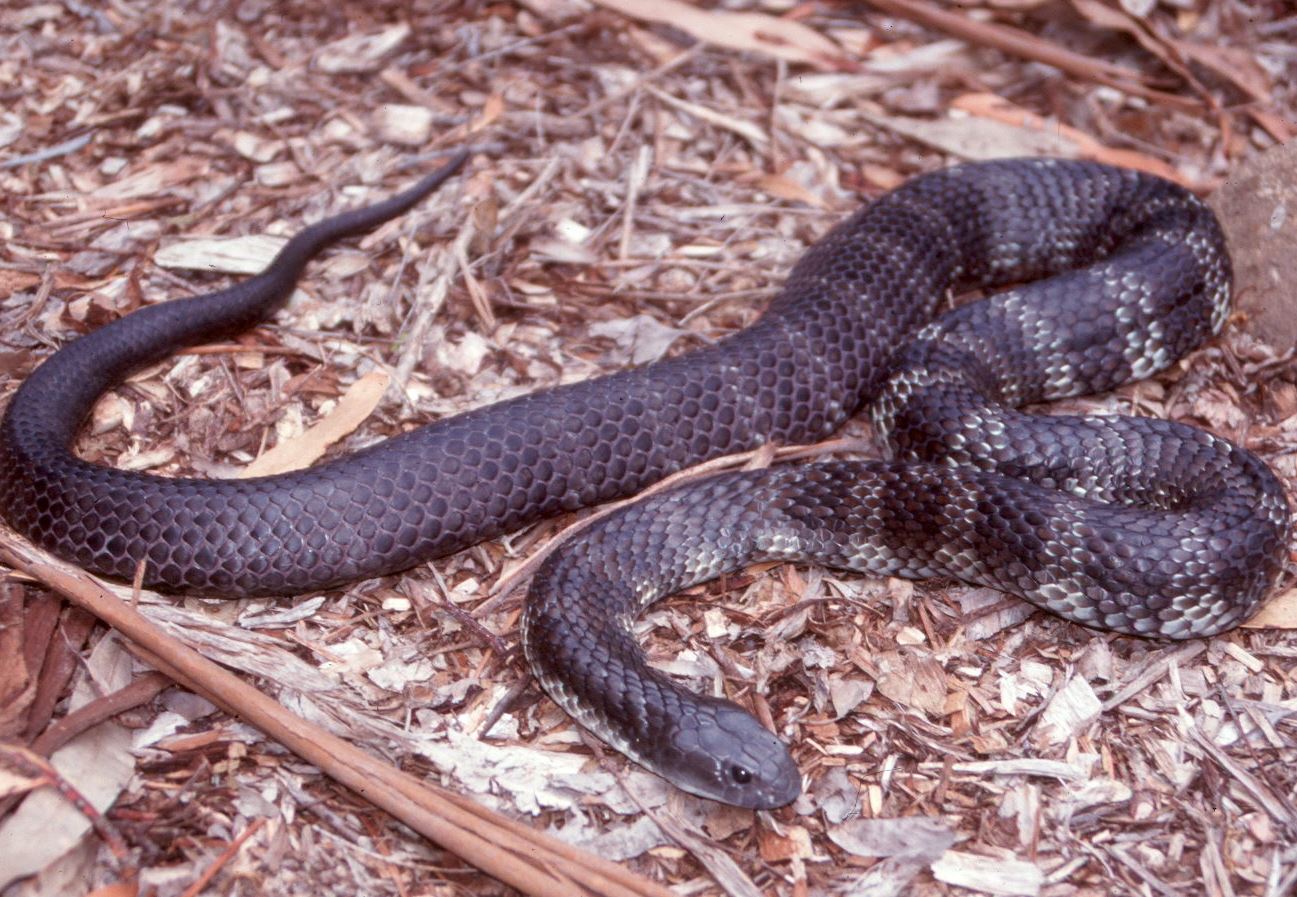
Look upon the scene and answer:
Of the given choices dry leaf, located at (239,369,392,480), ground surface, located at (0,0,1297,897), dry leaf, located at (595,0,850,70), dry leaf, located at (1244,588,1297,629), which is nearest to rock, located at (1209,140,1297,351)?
ground surface, located at (0,0,1297,897)

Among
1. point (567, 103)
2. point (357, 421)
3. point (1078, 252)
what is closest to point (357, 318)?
point (357, 421)

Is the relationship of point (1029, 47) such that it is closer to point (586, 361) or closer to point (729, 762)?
point (586, 361)

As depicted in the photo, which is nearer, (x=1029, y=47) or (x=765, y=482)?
(x=765, y=482)

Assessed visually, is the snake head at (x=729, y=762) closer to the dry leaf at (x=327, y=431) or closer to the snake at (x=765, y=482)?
the snake at (x=765, y=482)

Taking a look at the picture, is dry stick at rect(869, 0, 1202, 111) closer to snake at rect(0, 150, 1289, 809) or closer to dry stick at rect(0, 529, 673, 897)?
snake at rect(0, 150, 1289, 809)

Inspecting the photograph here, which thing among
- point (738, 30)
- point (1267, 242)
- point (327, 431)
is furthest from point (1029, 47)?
point (327, 431)

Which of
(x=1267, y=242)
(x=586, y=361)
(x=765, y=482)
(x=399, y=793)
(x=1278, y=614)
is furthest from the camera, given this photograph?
(x=1267, y=242)

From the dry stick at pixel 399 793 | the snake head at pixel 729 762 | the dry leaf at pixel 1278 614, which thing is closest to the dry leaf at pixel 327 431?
the dry stick at pixel 399 793

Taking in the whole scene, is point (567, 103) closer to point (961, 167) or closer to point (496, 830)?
point (961, 167)
